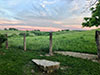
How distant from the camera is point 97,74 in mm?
5301

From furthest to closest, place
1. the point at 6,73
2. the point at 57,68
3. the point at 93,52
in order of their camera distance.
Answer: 1. the point at 93,52
2. the point at 57,68
3. the point at 6,73

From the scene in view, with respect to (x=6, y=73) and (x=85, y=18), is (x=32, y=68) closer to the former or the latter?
(x=6, y=73)

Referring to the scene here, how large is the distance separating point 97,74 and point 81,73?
80 centimetres

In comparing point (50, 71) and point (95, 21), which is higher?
point (95, 21)

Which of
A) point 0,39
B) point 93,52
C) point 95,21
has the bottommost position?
point 93,52

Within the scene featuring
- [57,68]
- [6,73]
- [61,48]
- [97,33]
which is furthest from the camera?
[61,48]

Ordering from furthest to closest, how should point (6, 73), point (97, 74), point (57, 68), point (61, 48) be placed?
point (61, 48) → point (57, 68) → point (97, 74) → point (6, 73)

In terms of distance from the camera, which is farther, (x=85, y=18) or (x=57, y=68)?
(x=85, y=18)

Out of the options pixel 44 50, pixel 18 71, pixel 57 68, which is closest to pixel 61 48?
pixel 44 50

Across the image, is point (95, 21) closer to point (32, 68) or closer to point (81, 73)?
point (81, 73)

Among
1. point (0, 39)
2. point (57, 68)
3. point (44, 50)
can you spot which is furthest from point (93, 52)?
point (0, 39)

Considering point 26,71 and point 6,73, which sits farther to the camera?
point 26,71

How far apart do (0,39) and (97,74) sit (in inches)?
394

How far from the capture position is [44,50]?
11234mm
